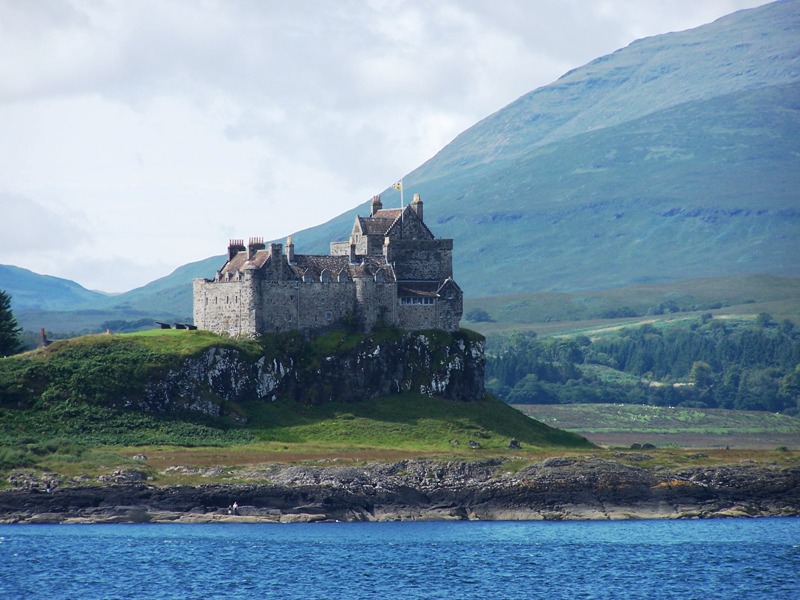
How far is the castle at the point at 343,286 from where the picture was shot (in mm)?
136250

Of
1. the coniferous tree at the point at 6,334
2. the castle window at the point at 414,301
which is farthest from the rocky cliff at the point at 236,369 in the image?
the coniferous tree at the point at 6,334

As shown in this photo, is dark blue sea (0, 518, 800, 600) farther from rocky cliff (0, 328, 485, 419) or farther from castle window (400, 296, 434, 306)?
castle window (400, 296, 434, 306)

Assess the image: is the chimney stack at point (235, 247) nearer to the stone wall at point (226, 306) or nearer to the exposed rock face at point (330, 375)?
the stone wall at point (226, 306)

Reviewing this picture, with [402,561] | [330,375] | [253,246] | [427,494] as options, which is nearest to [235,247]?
[253,246]

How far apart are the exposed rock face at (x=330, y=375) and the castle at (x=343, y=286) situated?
271cm

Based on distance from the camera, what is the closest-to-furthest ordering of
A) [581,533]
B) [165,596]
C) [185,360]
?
[165,596], [581,533], [185,360]

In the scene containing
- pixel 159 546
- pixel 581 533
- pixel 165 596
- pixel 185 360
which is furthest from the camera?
pixel 185 360

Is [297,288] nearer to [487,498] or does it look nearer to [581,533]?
[487,498]

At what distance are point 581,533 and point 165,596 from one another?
41190 millimetres

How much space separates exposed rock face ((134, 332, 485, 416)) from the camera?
13012cm

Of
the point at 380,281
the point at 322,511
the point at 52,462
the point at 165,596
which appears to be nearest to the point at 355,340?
the point at 380,281

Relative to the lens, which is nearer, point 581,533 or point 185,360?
point 581,533

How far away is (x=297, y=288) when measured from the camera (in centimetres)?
13725

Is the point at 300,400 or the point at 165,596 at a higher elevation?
the point at 300,400
